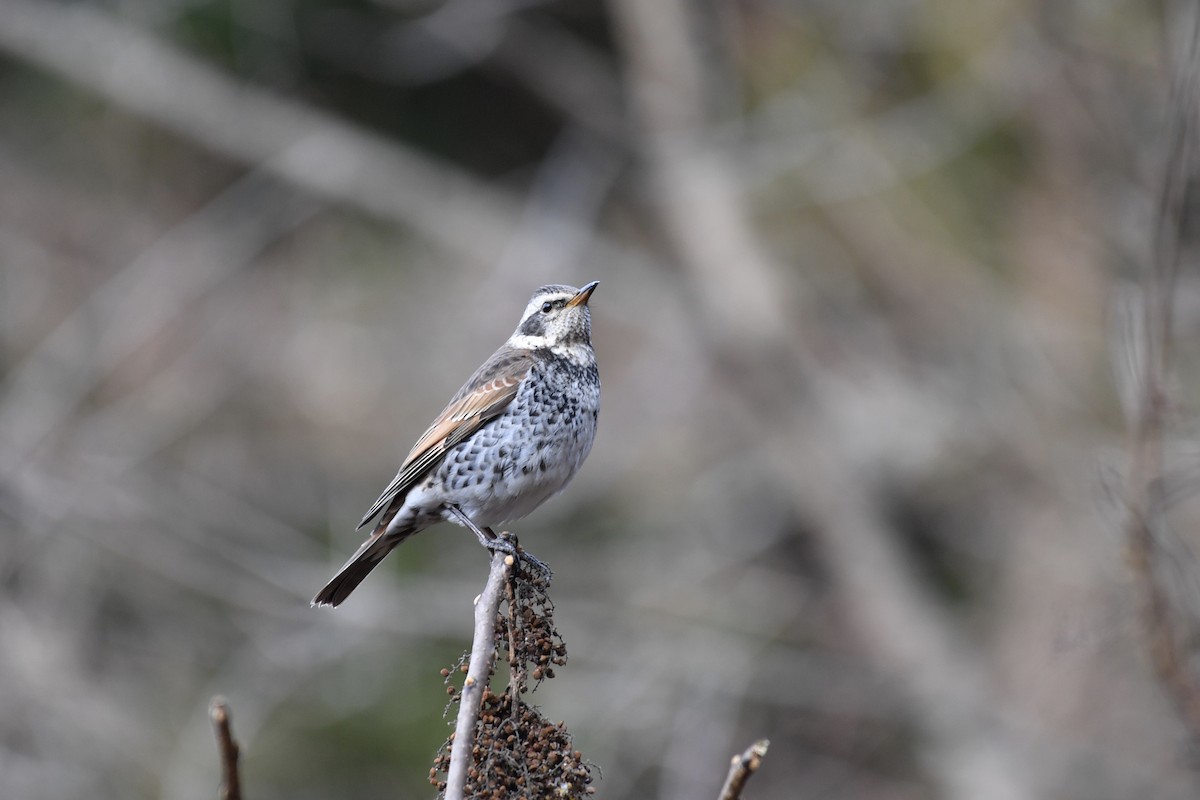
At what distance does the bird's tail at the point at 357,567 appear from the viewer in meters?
4.59

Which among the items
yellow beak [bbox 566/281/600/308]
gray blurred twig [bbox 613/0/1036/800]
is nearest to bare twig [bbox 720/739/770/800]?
yellow beak [bbox 566/281/600/308]

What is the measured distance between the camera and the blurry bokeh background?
10.6 meters

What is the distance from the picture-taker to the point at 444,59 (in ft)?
40.9

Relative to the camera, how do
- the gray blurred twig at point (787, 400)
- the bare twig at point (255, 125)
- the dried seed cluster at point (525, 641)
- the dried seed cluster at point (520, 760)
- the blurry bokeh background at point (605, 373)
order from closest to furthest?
the dried seed cluster at point (520, 760)
the dried seed cluster at point (525, 641)
the blurry bokeh background at point (605, 373)
the gray blurred twig at point (787, 400)
the bare twig at point (255, 125)

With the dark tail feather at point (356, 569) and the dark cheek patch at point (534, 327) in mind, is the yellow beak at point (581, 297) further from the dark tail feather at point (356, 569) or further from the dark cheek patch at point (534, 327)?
the dark tail feather at point (356, 569)

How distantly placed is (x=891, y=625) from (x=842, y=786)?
1.73 meters

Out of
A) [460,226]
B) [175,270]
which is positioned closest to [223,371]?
[175,270]

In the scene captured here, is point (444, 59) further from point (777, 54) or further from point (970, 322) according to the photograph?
point (970, 322)

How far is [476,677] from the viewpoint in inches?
106

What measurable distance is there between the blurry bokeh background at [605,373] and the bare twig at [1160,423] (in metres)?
4.46

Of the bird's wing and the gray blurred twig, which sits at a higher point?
the gray blurred twig

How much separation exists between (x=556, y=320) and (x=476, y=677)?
287 centimetres

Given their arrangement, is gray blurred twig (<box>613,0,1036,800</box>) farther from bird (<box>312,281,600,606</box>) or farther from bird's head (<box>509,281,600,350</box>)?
bird (<box>312,281,600,606</box>)

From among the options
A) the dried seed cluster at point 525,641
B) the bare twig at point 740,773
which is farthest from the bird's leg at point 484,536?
the bare twig at point 740,773
